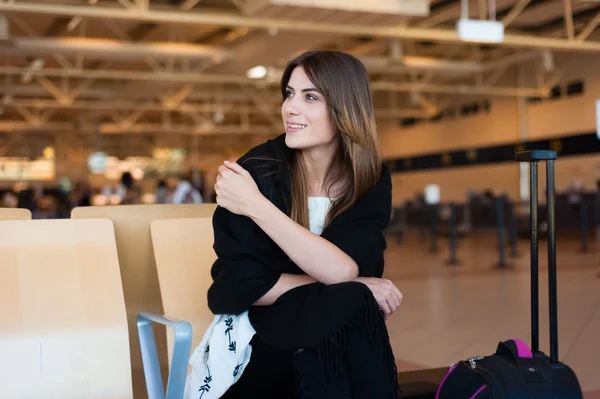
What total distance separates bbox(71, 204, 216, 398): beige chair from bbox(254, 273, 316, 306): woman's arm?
0.84 m

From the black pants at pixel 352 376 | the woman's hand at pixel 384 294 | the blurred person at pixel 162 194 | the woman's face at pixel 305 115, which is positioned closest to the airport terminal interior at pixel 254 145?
the blurred person at pixel 162 194

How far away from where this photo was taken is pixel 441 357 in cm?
389

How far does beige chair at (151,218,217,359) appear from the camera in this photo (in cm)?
217

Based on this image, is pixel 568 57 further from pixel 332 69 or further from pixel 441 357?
pixel 332 69

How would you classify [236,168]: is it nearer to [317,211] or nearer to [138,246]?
[317,211]

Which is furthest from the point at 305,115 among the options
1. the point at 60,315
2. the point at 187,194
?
the point at 187,194

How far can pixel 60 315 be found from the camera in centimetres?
199

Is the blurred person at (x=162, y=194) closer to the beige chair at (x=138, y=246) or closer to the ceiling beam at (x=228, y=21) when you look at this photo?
the ceiling beam at (x=228, y=21)

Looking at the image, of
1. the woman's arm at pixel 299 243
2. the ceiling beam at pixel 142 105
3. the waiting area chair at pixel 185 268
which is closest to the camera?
the woman's arm at pixel 299 243

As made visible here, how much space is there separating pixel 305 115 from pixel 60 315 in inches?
35.6

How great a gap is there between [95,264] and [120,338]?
0.23 meters

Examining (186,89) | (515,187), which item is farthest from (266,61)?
(515,187)

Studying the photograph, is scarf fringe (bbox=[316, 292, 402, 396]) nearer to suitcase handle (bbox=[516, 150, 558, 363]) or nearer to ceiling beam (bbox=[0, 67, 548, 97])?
suitcase handle (bbox=[516, 150, 558, 363])

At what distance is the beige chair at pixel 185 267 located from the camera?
217 centimetres
